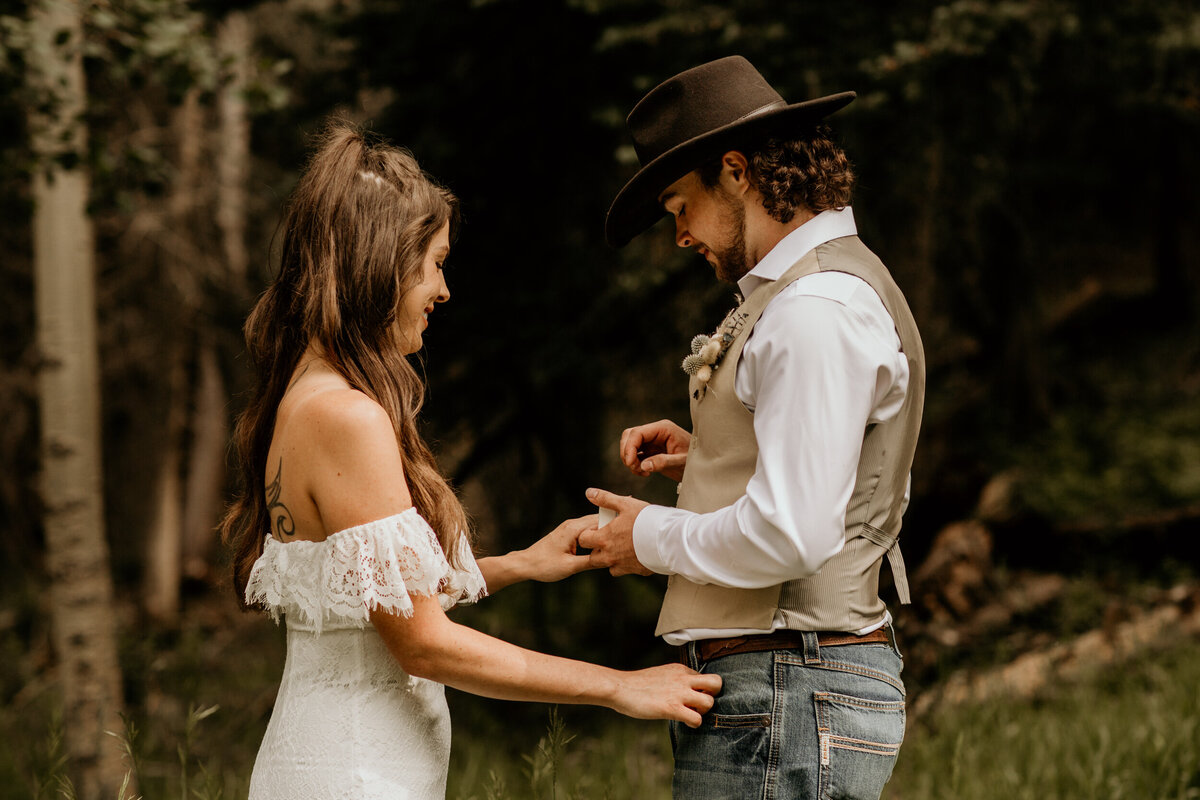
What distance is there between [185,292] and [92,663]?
5.89m

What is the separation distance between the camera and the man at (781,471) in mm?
1696

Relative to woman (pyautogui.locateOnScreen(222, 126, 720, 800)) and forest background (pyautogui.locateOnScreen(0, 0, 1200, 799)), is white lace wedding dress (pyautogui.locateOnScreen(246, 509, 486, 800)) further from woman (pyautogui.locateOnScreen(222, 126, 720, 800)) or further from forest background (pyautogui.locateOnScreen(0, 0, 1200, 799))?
forest background (pyautogui.locateOnScreen(0, 0, 1200, 799))

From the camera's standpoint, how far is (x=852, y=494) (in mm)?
1856

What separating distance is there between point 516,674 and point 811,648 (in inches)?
21.7

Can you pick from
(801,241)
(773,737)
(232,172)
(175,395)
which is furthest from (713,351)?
(175,395)

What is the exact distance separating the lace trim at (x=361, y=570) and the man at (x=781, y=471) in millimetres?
410

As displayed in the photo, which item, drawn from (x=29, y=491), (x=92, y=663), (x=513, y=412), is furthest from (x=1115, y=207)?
(x=29, y=491)

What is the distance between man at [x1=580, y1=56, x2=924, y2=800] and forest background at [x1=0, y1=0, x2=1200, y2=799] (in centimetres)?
58

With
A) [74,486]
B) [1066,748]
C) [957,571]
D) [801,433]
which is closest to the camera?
[801,433]

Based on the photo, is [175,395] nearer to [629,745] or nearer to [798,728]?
[629,745]

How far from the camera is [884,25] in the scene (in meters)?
4.81

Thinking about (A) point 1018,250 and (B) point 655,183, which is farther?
(A) point 1018,250

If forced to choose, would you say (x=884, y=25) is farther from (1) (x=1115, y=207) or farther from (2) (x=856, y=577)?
(1) (x=1115, y=207)

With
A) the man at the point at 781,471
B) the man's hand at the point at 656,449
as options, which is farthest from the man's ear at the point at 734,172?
the man's hand at the point at 656,449
